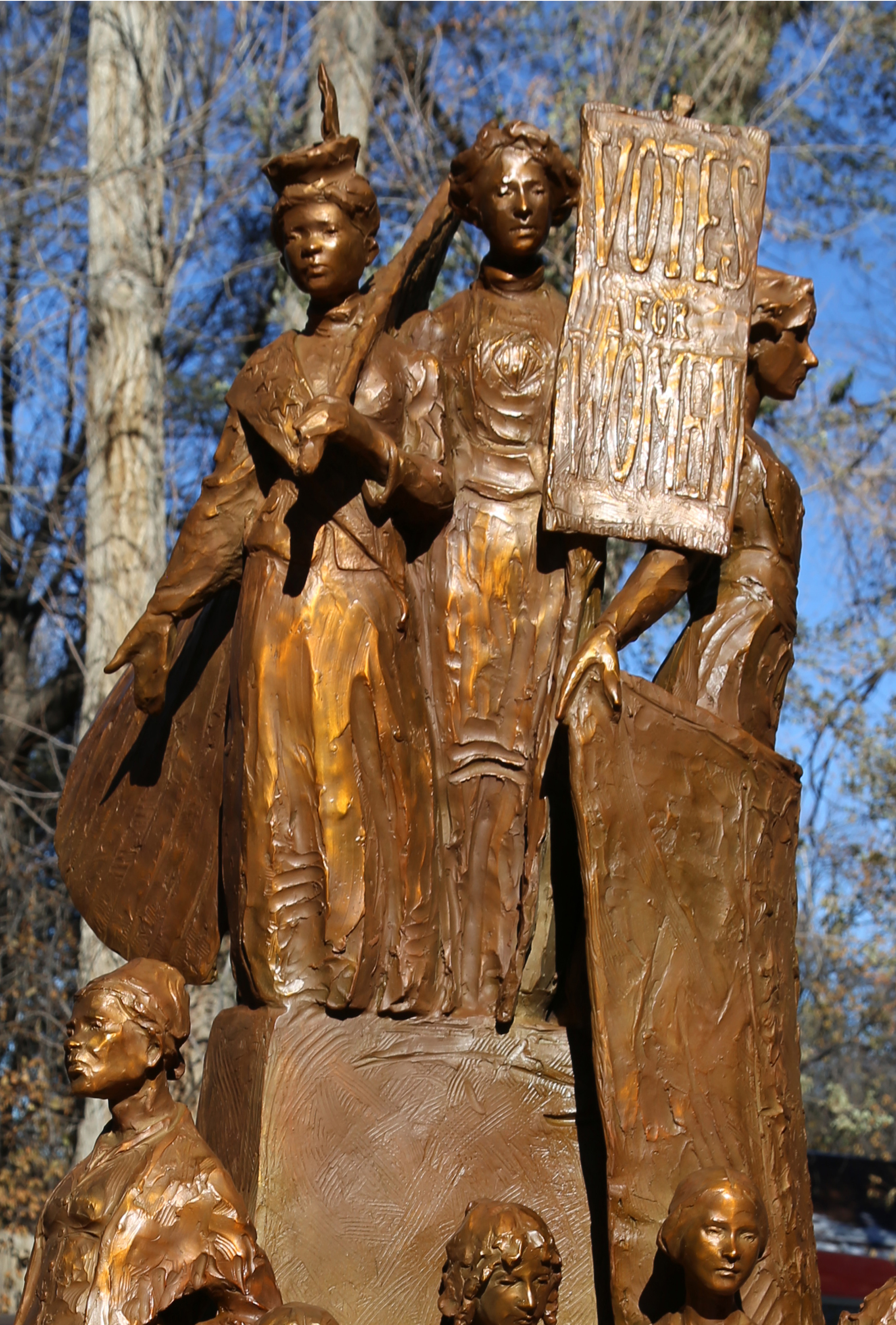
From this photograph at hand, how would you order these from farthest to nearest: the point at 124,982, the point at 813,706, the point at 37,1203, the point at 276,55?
the point at 813,706, the point at 276,55, the point at 37,1203, the point at 124,982

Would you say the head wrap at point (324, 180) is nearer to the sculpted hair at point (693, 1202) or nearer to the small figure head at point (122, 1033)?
the small figure head at point (122, 1033)

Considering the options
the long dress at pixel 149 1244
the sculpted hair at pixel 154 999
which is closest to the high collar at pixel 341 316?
the sculpted hair at pixel 154 999

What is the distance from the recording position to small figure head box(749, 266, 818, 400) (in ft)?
16.2

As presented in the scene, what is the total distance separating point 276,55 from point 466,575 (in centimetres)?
1010

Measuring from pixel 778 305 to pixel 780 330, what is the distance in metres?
0.07

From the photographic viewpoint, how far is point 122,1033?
4.02 m

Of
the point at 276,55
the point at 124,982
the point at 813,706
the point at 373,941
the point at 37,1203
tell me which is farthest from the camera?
the point at 813,706

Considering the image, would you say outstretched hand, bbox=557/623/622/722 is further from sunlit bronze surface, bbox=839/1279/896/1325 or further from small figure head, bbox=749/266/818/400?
sunlit bronze surface, bbox=839/1279/896/1325

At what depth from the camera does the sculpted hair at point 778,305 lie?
16.1 feet

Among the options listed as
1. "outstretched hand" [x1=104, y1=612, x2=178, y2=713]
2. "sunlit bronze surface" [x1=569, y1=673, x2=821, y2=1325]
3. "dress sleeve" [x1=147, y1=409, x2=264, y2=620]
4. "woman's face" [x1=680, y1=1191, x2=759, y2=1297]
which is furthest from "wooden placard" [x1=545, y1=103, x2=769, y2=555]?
"woman's face" [x1=680, y1=1191, x2=759, y2=1297]

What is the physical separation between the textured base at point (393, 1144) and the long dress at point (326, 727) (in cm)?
12

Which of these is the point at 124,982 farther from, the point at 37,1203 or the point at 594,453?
the point at 37,1203

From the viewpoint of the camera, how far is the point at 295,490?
461 centimetres

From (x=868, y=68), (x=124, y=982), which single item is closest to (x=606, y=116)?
(x=124, y=982)
